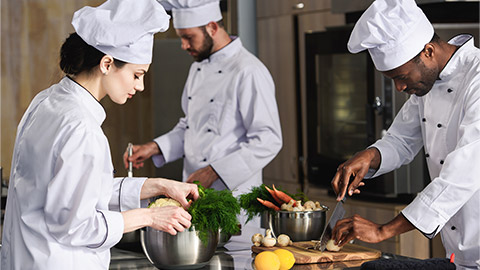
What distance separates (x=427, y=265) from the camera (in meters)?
1.61

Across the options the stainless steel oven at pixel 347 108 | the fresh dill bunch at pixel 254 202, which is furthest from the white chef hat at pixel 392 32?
the stainless steel oven at pixel 347 108

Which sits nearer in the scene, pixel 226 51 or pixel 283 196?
pixel 283 196

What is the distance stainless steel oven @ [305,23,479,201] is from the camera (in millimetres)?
3451

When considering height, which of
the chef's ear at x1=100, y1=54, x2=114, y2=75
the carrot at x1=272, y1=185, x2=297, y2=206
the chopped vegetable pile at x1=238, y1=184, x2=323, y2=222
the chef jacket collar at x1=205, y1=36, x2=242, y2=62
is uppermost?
the chef's ear at x1=100, y1=54, x2=114, y2=75

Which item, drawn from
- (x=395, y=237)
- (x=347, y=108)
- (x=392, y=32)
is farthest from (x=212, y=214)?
(x=347, y=108)

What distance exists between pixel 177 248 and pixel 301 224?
0.44 metres

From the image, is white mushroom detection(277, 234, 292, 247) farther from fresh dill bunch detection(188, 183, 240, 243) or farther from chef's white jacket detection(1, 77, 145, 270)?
chef's white jacket detection(1, 77, 145, 270)

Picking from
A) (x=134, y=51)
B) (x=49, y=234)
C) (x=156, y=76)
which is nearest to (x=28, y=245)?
(x=49, y=234)

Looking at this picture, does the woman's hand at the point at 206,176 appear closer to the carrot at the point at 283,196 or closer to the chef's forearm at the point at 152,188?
the carrot at the point at 283,196

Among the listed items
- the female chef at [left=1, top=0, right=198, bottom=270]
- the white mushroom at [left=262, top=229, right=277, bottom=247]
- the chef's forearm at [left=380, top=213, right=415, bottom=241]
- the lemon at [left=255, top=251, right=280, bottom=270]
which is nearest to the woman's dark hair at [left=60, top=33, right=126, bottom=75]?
the female chef at [left=1, top=0, right=198, bottom=270]

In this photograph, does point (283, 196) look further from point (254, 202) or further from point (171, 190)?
point (171, 190)

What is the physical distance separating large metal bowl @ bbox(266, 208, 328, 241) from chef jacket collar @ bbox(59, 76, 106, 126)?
73cm

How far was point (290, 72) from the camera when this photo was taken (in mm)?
4312

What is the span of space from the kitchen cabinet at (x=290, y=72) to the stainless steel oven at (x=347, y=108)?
0.20m
